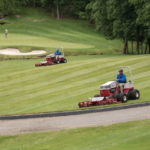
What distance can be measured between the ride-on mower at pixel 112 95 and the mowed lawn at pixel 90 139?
4.47 metres

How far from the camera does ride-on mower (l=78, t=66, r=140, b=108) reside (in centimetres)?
2127

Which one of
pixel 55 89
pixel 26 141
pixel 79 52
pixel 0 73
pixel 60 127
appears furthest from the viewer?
pixel 79 52

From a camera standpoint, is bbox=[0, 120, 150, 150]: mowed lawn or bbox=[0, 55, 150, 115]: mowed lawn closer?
bbox=[0, 120, 150, 150]: mowed lawn

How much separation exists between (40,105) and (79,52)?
3318 centimetres

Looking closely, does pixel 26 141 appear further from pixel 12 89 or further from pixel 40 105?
pixel 12 89

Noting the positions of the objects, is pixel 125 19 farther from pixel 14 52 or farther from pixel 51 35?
pixel 14 52

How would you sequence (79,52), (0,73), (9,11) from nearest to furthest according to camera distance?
(0,73)
(79,52)
(9,11)

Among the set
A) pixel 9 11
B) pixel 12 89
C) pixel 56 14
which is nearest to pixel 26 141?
pixel 12 89

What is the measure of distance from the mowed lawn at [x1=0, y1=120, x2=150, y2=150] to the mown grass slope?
38490mm

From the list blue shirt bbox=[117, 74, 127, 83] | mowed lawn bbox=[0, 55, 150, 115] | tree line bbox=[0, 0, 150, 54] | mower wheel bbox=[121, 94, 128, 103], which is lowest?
mowed lawn bbox=[0, 55, 150, 115]

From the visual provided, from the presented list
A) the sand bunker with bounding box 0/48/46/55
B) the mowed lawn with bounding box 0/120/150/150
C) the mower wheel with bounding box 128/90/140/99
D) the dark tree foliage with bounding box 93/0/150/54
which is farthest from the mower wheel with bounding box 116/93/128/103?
the dark tree foliage with bounding box 93/0/150/54

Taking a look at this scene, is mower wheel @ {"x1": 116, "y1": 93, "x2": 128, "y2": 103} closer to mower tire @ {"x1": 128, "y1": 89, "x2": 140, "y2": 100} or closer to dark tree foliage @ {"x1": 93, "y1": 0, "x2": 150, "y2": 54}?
mower tire @ {"x1": 128, "y1": 89, "x2": 140, "y2": 100}

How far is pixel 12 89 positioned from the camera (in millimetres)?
30016

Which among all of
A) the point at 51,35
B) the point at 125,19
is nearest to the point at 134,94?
the point at 125,19
